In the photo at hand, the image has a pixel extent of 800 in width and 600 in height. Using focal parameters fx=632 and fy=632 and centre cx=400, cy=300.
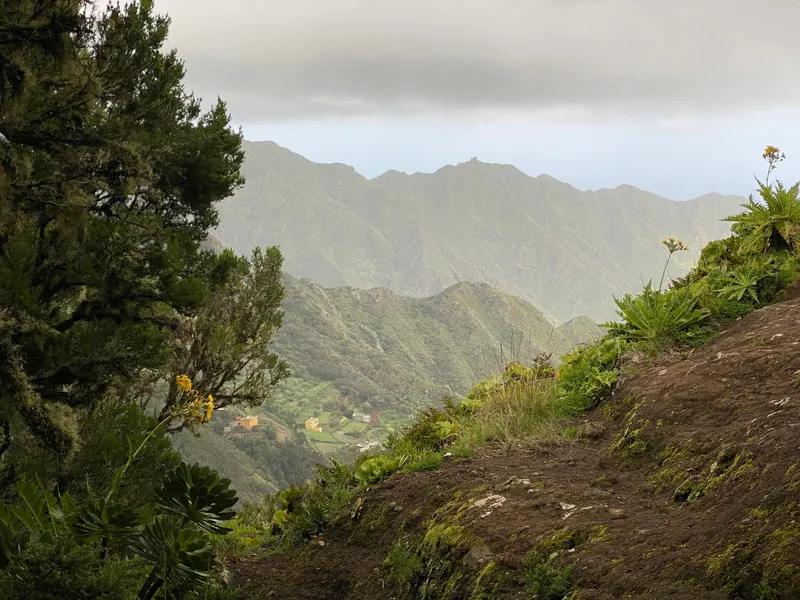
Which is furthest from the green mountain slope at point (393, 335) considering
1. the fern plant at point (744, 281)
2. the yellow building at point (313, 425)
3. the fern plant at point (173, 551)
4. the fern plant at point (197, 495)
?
the fern plant at point (173, 551)

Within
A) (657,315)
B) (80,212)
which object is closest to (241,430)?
(80,212)

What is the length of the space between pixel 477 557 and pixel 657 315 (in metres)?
3.37

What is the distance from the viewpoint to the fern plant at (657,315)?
18.4ft

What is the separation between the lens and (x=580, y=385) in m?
5.53

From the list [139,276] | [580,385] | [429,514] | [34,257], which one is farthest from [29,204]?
[580,385]

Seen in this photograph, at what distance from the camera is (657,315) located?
18.7 ft

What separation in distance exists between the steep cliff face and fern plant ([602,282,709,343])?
1.30 feet

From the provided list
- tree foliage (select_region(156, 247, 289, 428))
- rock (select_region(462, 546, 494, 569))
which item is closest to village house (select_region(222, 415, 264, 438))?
tree foliage (select_region(156, 247, 289, 428))

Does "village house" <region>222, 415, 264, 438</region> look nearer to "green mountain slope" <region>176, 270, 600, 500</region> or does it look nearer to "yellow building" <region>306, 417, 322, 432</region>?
"green mountain slope" <region>176, 270, 600, 500</region>

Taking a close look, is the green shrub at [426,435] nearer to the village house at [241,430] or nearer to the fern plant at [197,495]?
the fern plant at [197,495]

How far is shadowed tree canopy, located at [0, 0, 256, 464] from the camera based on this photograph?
18.9 feet

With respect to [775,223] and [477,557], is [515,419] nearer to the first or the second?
[477,557]

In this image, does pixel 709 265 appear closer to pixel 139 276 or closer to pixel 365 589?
pixel 365 589

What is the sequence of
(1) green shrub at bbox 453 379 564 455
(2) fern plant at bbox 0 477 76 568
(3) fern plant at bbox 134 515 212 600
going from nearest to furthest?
(2) fern plant at bbox 0 477 76 568 → (3) fern plant at bbox 134 515 212 600 → (1) green shrub at bbox 453 379 564 455
